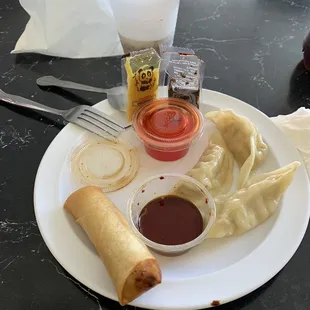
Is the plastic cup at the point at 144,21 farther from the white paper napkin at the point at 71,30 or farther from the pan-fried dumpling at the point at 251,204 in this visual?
the pan-fried dumpling at the point at 251,204

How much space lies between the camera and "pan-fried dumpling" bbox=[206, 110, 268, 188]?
1240mm

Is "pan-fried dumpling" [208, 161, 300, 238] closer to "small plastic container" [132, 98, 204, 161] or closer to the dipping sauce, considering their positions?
the dipping sauce

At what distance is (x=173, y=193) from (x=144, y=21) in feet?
1.98

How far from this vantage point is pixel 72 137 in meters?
1.31

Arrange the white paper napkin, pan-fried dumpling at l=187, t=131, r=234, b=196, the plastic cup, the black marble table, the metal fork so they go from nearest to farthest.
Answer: the black marble table < pan-fried dumpling at l=187, t=131, r=234, b=196 < the metal fork < the plastic cup < the white paper napkin

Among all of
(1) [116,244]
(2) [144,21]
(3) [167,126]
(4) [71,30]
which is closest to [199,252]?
(1) [116,244]

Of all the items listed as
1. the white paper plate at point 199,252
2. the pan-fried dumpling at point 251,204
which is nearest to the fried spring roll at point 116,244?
the white paper plate at point 199,252

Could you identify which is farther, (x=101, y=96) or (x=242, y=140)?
(x=101, y=96)

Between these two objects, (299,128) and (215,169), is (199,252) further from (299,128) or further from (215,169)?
(299,128)

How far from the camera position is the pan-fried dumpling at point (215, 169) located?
123 cm

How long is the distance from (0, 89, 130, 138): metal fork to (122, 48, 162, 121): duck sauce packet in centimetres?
8

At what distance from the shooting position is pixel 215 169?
4.10 ft

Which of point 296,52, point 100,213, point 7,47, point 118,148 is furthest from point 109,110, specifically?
point 296,52

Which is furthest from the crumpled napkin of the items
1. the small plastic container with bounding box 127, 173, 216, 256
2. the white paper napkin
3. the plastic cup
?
the white paper napkin
